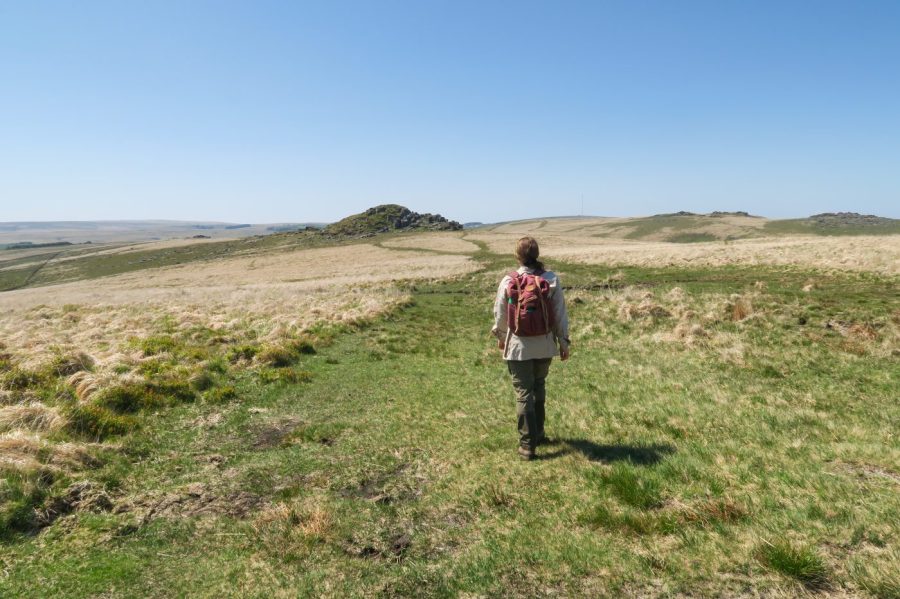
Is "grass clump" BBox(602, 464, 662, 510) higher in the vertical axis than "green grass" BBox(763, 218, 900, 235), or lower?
lower

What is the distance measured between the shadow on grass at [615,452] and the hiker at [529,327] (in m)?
0.50

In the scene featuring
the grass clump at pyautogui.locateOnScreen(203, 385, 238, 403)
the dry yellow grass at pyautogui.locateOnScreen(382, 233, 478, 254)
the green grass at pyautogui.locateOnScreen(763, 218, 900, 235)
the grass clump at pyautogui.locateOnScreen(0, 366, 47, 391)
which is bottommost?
the grass clump at pyautogui.locateOnScreen(203, 385, 238, 403)

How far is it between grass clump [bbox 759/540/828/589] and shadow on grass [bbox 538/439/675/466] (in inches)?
94.2

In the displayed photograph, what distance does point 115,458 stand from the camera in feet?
27.2

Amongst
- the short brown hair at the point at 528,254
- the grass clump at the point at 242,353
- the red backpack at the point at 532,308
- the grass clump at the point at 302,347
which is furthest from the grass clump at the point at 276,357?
the short brown hair at the point at 528,254

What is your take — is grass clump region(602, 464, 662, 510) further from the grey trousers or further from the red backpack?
the red backpack

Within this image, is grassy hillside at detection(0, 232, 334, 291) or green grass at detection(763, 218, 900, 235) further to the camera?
green grass at detection(763, 218, 900, 235)

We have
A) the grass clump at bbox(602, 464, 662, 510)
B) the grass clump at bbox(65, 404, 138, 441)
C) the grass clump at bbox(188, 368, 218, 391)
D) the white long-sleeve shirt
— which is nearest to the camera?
the grass clump at bbox(602, 464, 662, 510)

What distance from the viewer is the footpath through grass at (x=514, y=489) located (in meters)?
4.73

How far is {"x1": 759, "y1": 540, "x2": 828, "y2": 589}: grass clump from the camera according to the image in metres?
4.13

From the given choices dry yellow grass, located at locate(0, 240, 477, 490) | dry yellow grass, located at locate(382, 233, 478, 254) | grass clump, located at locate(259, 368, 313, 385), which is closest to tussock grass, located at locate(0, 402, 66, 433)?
dry yellow grass, located at locate(0, 240, 477, 490)

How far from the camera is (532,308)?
743cm

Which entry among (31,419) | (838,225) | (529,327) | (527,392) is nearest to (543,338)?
(529,327)

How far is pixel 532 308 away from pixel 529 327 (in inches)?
12.0
